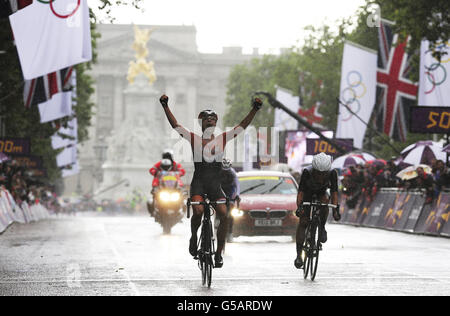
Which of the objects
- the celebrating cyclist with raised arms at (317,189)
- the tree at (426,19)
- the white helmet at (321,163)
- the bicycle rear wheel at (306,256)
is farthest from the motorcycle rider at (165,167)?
the white helmet at (321,163)

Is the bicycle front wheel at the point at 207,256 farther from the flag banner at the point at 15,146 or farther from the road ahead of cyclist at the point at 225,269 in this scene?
the flag banner at the point at 15,146

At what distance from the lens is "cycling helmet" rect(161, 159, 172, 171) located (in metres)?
27.5

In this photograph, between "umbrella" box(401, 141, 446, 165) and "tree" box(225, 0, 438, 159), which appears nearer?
"umbrella" box(401, 141, 446, 165)

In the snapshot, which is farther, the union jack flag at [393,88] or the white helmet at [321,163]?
the union jack flag at [393,88]

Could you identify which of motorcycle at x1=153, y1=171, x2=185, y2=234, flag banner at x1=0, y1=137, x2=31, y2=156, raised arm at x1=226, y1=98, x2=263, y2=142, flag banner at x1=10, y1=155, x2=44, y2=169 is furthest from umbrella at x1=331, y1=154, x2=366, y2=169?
raised arm at x1=226, y1=98, x2=263, y2=142

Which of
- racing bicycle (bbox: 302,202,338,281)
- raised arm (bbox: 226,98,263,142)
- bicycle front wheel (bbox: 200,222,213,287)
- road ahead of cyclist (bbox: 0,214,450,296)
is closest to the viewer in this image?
road ahead of cyclist (bbox: 0,214,450,296)

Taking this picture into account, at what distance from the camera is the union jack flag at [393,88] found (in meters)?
41.1

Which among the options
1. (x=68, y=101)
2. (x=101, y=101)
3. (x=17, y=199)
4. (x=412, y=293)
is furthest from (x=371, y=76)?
(x=101, y=101)

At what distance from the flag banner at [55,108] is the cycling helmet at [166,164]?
1210 cm

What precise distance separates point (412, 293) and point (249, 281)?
236 centimetres

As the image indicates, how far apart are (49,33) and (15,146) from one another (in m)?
14.7

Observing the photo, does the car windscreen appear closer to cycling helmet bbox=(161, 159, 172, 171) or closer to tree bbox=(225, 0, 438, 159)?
cycling helmet bbox=(161, 159, 172, 171)

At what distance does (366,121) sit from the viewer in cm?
4366

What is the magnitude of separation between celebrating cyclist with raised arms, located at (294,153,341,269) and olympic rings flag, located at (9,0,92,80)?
43.9 ft
